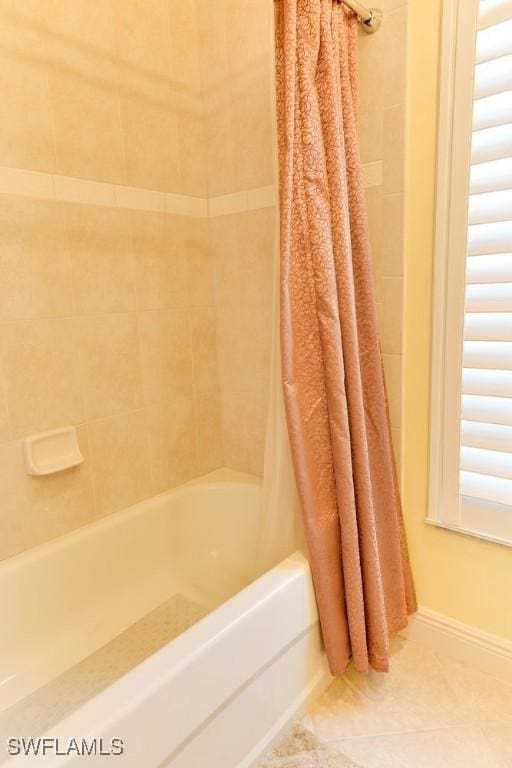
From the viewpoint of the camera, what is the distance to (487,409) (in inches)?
50.1

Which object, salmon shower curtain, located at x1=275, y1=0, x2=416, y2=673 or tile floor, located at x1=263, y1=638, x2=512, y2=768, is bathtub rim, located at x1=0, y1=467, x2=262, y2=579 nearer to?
salmon shower curtain, located at x1=275, y1=0, x2=416, y2=673

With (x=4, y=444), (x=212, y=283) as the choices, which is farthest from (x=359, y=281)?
(x=4, y=444)

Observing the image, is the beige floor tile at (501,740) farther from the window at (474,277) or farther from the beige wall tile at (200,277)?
the beige wall tile at (200,277)

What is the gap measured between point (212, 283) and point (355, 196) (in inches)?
32.8

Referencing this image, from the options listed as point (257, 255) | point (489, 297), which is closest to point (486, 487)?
point (489, 297)

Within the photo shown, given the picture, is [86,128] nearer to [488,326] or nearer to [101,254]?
[101,254]

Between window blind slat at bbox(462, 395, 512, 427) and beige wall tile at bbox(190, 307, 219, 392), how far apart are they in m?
1.03

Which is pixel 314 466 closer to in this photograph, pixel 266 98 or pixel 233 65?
pixel 266 98

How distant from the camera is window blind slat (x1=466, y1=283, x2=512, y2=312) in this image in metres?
1.19

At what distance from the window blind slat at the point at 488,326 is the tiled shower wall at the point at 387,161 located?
0.21 metres

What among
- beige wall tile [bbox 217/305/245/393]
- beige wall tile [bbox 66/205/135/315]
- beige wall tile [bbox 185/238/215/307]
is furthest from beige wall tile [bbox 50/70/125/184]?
beige wall tile [bbox 217/305/245/393]

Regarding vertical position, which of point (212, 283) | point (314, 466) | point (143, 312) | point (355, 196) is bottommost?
point (314, 466)

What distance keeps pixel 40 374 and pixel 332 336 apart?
3.01ft

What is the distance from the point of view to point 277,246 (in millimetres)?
1169
